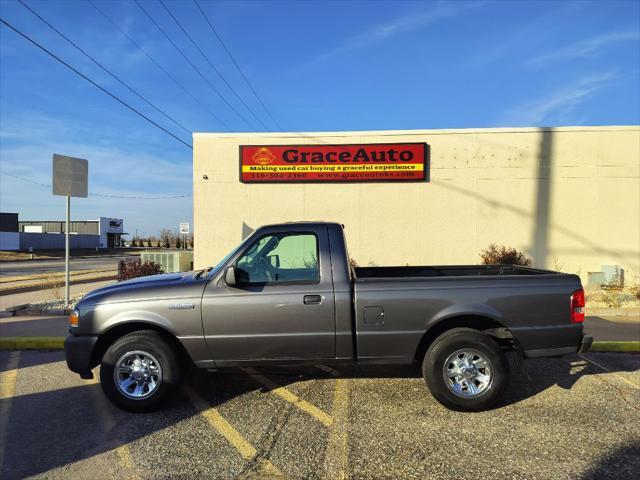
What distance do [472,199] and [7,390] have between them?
11962 mm

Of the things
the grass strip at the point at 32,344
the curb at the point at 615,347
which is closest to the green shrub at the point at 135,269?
the grass strip at the point at 32,344

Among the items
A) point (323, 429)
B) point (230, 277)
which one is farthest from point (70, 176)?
point (323, 429)

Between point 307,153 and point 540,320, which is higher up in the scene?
point 307,153

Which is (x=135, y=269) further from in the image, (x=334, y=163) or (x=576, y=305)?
(x=576, y=305)

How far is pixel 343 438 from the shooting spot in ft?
12.6

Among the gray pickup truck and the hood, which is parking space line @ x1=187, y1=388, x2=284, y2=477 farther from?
the hood

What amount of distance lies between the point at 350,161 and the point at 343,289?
9660mm

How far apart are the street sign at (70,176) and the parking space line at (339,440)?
8929mm

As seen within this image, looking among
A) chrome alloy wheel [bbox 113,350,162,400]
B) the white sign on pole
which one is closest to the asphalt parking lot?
chrome alloy wheel [bbox 113,350,162,400]

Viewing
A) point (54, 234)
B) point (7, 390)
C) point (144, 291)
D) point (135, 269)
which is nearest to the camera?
point (144, 291)

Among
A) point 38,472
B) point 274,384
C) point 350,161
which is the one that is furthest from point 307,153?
point 38,472

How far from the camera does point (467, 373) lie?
4379mm

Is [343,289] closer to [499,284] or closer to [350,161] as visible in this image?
[499,284]

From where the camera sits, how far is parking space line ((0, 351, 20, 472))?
3982mm
